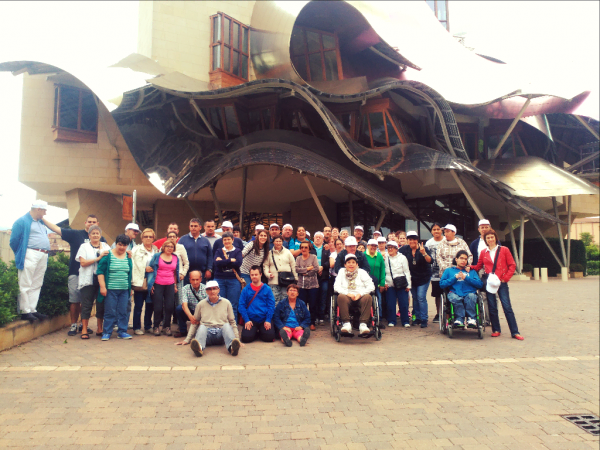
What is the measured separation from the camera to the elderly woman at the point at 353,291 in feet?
22.3

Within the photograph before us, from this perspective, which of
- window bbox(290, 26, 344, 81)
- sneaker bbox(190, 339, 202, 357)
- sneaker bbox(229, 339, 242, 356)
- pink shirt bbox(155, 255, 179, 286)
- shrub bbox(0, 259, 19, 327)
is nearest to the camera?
sneaker bbox(190, 339, 202, 357)

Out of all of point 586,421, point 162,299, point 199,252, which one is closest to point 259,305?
point 199,252

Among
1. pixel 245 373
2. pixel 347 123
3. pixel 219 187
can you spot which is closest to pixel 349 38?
pixel 347 123

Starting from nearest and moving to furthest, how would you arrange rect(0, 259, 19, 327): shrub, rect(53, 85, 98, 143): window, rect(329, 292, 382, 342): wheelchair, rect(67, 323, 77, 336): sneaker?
rect(0, 259, 19, 327): shrub < rect(329, 292, 382, 342): wheelchair < rect(67, 323, 77, 336): sneaker < rect(53, 85, 98, 143): window

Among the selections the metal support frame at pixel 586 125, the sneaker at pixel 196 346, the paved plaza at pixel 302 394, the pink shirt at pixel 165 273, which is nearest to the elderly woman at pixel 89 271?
the paved plaza at pixel 302 394

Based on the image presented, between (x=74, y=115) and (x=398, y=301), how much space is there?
17113 mm

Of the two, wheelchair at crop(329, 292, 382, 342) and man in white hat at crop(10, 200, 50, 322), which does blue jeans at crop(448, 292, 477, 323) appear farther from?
man in white hat at crop(10, 200, 50, 322)

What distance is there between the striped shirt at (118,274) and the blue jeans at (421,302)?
4.92 meters

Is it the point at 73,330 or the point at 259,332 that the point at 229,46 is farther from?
the point at 259,332

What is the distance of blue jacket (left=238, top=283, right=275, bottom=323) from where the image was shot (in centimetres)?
687

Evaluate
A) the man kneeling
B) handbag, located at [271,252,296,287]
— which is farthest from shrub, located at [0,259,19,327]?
handbag, located at [271,252,296,287]

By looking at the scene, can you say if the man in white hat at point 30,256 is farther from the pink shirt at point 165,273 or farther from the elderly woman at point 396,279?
the elderly woman at point 396,279

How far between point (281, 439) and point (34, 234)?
17.7ft

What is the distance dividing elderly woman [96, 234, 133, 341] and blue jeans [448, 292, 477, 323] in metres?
5.01
